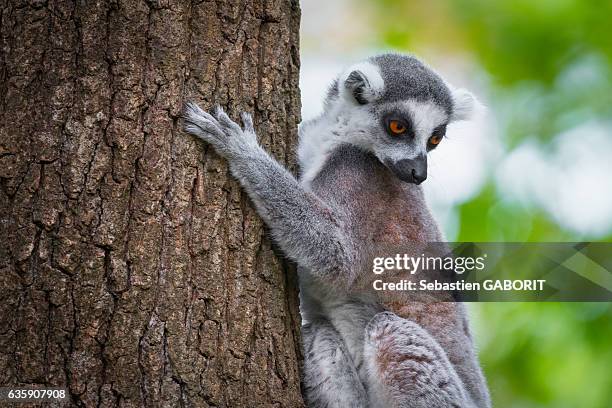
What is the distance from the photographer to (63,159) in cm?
360

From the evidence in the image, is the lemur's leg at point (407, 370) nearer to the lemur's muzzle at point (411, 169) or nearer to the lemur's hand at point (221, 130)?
the lemur's muzzle at point (411, 169)

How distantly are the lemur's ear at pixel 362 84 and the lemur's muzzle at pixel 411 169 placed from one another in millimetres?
634

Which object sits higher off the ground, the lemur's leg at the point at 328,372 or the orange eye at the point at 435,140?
the orange eye at the point at 435,140

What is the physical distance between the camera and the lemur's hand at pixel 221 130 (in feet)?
12.7

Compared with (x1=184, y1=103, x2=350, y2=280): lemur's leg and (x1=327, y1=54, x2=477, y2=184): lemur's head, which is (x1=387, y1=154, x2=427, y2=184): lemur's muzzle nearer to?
(x1=327, y1=54, x2=477, y2=184): lemur's head

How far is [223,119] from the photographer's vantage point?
4070 millimetres

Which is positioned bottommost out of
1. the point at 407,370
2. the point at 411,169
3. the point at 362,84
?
the point at 407,370

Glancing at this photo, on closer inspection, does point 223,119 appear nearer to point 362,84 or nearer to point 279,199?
point 279,199

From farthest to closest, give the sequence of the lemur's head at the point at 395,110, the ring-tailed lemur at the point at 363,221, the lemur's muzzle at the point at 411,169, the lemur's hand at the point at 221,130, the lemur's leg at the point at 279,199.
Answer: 1. the lemur's head at the point at 395,110
2. the lemur's muzzle at the point at 411,169
3. the ring-tailed lemur at the point at 363,221
4. the lemur's leg at the point at 279,199
5. the lemur's hand at the point at 221,130

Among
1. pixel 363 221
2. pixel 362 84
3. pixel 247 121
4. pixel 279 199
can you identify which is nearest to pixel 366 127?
pixel 362 84

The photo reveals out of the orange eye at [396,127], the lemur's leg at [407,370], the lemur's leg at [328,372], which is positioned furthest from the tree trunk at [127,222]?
the orange eye at [396,127]

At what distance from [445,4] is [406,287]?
520 centimetres

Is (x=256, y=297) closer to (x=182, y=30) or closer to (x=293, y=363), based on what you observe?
(x=293, y=363)

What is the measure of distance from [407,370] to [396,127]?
1831 millimetres
